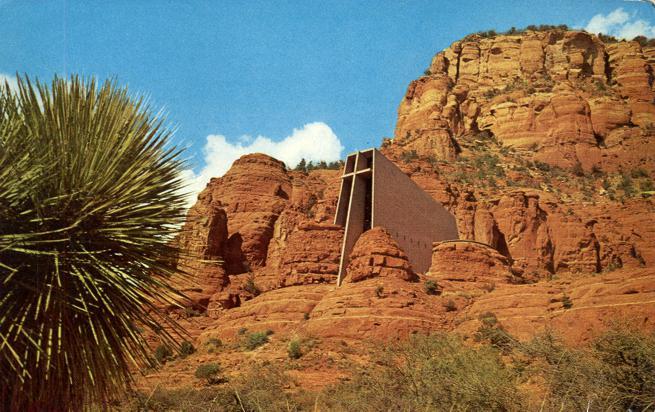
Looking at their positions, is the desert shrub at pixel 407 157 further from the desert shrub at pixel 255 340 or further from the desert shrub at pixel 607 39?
the desert shrub at pixel 607 39

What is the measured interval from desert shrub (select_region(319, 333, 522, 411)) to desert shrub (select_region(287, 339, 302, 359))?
318 inches

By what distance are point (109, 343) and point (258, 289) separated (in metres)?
31.4

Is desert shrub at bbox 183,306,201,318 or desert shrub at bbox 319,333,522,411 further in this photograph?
desert shrub at bbox 319,333,522,411

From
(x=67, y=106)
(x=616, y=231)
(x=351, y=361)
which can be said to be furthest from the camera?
(x=616, y=231)

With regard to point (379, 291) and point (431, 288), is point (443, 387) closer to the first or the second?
point (379, 291)

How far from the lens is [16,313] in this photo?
598cm

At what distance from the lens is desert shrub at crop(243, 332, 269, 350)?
2692cm

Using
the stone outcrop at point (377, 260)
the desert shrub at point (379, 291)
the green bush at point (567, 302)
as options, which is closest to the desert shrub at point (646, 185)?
the stone outcrop at point (377, 260)

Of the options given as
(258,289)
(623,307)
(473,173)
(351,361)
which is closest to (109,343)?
(351,361)

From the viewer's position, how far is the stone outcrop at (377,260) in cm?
2897

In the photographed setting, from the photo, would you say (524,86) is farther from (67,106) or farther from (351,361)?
(67,106)

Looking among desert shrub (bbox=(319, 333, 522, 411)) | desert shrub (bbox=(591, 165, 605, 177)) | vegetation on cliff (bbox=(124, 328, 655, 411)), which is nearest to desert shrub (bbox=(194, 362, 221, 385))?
vegetation on cliff (bbox=(124, 328, 655, 411))

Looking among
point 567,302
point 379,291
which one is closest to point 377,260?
point 379,291

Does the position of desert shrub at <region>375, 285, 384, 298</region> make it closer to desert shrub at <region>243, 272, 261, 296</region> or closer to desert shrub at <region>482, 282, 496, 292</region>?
desert shrub at <region>482, 282, 496, 292</region>
